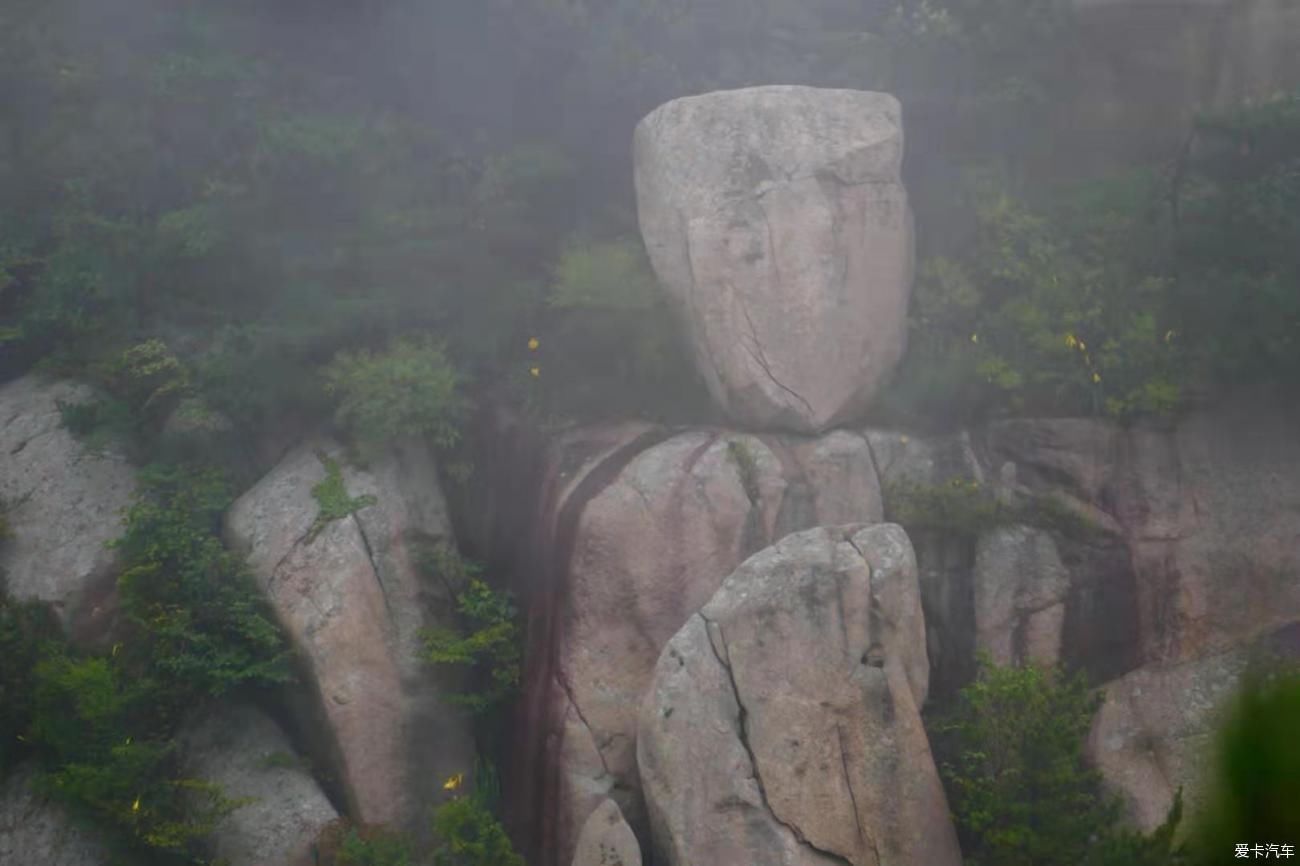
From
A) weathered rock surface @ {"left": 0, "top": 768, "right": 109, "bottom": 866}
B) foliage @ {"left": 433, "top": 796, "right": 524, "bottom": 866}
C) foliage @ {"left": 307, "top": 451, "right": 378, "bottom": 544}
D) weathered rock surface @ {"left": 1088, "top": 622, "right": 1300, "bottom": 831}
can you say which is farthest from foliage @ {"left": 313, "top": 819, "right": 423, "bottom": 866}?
weathered rock surface @ {"left": 1088, "top": 622, "right": 1300, "bottom": 831}

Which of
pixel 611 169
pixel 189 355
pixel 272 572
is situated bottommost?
pixel 272 572

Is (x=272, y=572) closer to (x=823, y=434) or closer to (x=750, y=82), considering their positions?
(x=823, y=434)

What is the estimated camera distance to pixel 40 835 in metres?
9.05

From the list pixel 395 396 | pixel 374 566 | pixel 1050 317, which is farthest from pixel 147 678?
pixel 1050 317

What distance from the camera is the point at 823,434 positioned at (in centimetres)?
1021

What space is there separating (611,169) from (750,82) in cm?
198

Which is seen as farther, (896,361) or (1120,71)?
(1120,71)

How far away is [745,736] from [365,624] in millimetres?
3495

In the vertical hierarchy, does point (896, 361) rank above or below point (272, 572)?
above

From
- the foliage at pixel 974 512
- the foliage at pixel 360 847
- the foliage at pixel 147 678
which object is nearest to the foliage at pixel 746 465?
the foliage at pixel 974 512

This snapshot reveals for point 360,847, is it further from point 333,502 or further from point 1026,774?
point 1026,774

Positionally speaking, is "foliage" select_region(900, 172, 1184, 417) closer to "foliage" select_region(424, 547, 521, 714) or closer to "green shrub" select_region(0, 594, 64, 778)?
"foliage" select_region(424, 547, 521, 714)

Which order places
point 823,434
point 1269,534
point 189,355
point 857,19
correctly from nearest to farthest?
point 1269,534, point 823,434, point 189,355, point 857,19

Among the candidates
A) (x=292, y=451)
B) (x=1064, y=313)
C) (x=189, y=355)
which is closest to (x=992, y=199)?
(x=1064, y=313)
